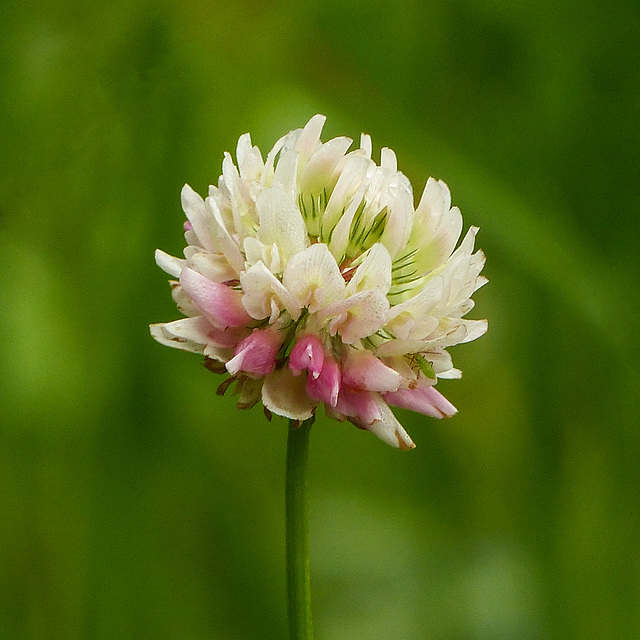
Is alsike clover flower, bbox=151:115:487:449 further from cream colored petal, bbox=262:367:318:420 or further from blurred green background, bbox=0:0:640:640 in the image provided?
blurred green background, bbox=0:0:640:640

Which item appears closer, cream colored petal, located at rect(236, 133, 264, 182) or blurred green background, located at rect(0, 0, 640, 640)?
cream colored petal, located at rect(236, 133, 264, 182)

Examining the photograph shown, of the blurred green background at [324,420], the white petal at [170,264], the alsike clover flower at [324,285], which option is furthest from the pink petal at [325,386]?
the blurred green background at [324,420]

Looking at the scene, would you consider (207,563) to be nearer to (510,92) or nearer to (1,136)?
(1,136)

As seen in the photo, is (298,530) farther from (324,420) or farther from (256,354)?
(324,420)

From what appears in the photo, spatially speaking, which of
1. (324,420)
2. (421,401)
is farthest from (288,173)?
(324,420)

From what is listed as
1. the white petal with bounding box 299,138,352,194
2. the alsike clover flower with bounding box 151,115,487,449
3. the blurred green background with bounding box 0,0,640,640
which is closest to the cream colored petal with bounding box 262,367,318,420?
the alsike clover flower with bounding box 151,115,487,449

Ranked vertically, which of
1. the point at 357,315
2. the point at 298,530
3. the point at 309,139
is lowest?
the point at 298,530

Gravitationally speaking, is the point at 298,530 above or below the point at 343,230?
below

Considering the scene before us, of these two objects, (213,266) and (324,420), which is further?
(324,420)
